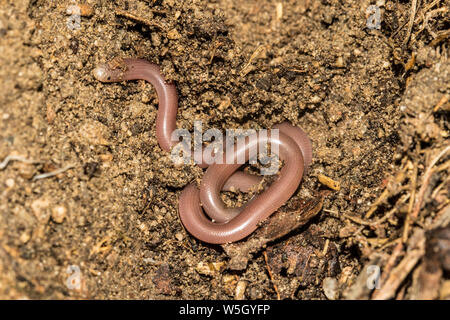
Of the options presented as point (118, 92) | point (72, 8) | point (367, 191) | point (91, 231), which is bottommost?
point (91, 231)

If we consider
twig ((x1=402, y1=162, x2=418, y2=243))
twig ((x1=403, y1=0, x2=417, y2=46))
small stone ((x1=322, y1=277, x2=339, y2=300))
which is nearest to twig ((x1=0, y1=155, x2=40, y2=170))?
small stone ((x1=322, y1=277, x2=339, y2=300))

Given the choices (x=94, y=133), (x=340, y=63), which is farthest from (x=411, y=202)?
(x=94, y=133)

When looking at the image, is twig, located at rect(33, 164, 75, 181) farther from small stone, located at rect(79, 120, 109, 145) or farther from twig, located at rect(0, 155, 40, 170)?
small stone, located at rect(79, 120, 109, 145)

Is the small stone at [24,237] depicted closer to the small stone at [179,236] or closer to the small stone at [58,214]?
the small stone at [58,214]

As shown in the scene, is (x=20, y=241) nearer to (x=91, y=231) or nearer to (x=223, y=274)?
(x=91, y=231)

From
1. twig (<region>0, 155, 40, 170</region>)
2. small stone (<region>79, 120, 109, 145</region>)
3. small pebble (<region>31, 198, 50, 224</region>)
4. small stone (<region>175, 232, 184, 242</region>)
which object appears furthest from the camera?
small stone (<region>175, 232, 184, 242</region>)
